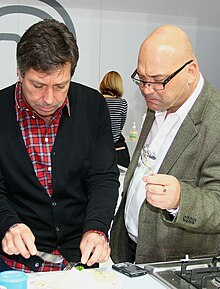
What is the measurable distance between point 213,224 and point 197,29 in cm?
479

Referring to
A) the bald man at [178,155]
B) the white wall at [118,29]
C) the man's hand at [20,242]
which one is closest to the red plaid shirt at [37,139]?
the man's hand at [20,242]

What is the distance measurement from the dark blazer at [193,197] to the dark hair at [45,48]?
1.70 ft

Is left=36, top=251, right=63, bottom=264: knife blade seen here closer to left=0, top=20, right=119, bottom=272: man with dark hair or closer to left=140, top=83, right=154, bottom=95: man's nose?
left=0, top=20, right=119, bottom=272: man with dark hair

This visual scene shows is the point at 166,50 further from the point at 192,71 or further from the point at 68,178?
the point at 68,178

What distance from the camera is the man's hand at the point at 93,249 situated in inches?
67.9

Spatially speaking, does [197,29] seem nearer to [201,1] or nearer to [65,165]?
[201,1]

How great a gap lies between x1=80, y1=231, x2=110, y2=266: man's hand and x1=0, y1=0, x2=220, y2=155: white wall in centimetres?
400

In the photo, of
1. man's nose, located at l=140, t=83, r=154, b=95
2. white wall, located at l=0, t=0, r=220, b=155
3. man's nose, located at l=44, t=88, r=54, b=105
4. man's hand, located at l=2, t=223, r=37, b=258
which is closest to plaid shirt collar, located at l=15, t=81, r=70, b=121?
man's nose, located at l=44, t=88, r=54, b=105

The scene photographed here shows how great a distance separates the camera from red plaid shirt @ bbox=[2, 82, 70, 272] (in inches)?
74.4

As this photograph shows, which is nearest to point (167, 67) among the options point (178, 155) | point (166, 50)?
point (166, 50)

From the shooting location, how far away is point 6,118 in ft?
6.23

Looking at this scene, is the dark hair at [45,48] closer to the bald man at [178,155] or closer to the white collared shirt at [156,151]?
the bald man at [178,155]

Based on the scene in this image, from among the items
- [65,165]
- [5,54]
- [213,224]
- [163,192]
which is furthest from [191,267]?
[5,54]

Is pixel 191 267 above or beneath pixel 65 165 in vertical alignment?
beneath
